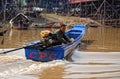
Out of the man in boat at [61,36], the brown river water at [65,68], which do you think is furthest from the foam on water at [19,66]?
the man in boat at [61,36]

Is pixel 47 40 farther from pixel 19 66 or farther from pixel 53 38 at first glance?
pixel 19 66

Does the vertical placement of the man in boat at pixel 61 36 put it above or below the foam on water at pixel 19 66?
above

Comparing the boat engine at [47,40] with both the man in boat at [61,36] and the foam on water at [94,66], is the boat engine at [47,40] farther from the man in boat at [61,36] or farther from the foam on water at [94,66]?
the foam on water at [94,66]

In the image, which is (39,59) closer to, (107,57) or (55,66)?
(55,66)

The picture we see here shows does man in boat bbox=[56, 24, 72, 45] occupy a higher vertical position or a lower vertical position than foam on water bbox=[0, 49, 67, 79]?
higher

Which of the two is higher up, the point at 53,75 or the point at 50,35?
the point at 50,35

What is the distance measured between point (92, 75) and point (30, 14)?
2974 centimetres

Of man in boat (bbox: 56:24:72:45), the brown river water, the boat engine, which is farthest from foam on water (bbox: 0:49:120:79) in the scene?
man in boat (bbox: 56:24:72:45)

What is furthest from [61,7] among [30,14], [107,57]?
[107,57]

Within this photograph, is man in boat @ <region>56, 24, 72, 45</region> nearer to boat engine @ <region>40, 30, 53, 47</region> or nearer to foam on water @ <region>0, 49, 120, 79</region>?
boat engine @ <region>40, 30, 53, 47</region>

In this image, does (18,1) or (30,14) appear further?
(18,1)

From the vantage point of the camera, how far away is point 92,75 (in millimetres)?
10633

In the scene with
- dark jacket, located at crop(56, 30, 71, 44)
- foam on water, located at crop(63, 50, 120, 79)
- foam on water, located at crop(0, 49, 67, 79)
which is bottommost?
foam on water, located at crop(63, 50, 120, 79)

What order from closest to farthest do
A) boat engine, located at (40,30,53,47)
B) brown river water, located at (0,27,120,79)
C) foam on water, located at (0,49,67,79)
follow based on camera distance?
brown river water, located at (0,27,120,79) < foam on water, located at (0,49,67,79) < boat engine, located at (40,30,53,47)
